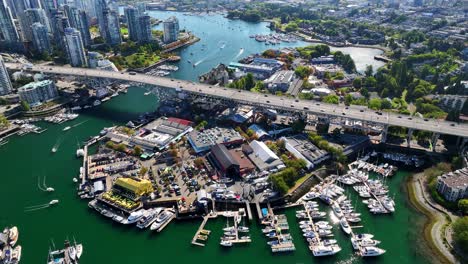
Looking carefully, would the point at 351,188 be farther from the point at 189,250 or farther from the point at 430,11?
the point at 430,11

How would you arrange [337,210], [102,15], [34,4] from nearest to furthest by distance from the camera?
[337,210] < [102,15] < [34,4]

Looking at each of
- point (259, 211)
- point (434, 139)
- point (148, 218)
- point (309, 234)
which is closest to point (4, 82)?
point (148, 218)

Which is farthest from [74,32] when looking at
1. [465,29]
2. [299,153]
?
[465,29]

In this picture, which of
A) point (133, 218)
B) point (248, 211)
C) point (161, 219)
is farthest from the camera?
point (248, 211)

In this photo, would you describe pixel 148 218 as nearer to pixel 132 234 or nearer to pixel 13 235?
pixel 132 234

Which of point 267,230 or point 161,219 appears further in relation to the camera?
point 161,219

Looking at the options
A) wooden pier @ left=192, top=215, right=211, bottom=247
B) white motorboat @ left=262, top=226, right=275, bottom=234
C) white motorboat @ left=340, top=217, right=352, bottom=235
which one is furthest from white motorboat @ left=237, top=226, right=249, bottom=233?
white motorboat @ left=340, top=217, right=352, bottom=235

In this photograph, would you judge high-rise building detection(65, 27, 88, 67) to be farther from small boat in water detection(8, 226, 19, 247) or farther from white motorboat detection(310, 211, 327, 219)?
white motorboat detection(310, 211, 327, 219)
